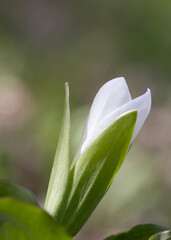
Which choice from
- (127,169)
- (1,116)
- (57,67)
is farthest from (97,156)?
(57,67)

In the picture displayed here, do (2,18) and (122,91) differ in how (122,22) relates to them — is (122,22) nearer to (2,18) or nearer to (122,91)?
(2,18)

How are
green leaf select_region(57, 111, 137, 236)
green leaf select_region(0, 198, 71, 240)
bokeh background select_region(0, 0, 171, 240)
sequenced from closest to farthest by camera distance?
1. green leaf select_region(0, 198, 71, 240)
2. green leaf select_region(57, 111, 137, 236)
3. bokeh background select_region(0, 0, 171, 240)

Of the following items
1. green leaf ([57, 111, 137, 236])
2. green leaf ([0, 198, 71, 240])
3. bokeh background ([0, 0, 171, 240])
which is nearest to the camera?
green leaf ([0, 198, 71, 240])

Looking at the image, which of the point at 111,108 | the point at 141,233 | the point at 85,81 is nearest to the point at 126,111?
the point at 111,108

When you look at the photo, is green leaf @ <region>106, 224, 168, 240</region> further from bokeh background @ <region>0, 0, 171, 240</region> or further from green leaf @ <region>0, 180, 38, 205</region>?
bokeh background @ <region>0, 0, 171, 240</region>

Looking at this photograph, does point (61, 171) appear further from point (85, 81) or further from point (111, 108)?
point (85, 81)

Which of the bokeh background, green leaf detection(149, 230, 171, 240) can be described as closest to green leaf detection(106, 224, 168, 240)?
green leaf detection(149, 230, 171, 240)
